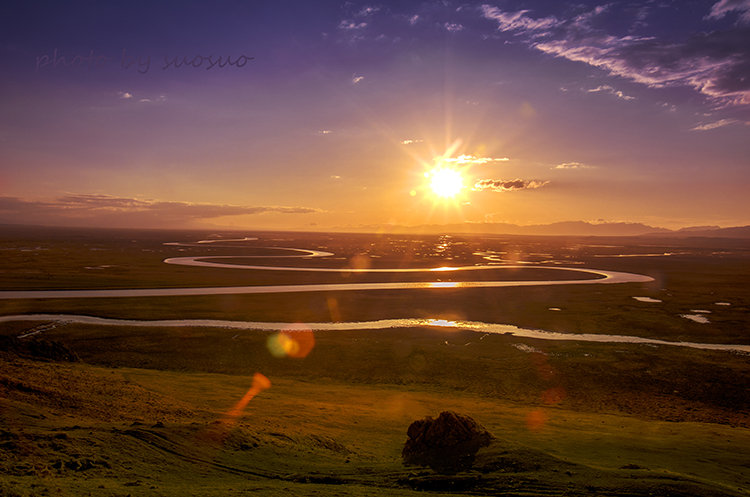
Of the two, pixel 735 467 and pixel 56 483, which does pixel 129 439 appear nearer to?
pixel 56 483

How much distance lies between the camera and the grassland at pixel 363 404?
1256cm

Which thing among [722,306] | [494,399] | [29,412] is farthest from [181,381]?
[722,306]

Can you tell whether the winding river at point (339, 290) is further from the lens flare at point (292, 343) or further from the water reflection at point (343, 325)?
the lens flare at point (292, 343)

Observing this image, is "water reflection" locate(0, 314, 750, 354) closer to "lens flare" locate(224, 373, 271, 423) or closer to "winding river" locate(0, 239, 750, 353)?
"winding river" locate(0, 239, 750, 353)

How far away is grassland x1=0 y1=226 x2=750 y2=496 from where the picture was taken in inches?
495

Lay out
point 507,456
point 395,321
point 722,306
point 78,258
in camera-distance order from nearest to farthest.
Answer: point 507,456 → point 395,321 → point 722,306 → point 78,258

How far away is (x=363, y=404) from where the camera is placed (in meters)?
→ 23.9

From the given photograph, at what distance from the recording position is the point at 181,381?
27000 mm

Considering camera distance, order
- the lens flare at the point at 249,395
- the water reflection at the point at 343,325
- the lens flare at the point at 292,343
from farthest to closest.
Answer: the water reflection at the point at 343,325 → the lens flare at the point at 292,343 → the lens flare at the point at 249,395

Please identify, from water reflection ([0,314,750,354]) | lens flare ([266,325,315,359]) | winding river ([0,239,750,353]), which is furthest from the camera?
winding river ([0,239,750,353])

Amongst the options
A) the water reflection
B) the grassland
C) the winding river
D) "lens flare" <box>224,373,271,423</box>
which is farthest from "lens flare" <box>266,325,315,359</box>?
"lens flare" <box>224,373,271,423</box>

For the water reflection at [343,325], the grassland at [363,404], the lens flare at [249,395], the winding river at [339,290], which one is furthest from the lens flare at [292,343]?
the lens flare at [249,395]

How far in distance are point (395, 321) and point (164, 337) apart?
74.6 feet

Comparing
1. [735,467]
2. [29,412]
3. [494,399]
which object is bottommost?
[494,399]
